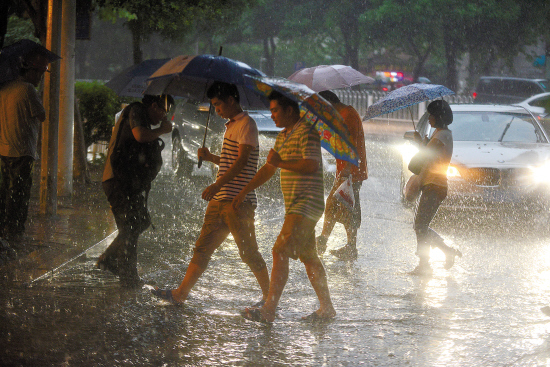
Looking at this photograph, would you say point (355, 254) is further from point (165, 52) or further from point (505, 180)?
point (165, 52)

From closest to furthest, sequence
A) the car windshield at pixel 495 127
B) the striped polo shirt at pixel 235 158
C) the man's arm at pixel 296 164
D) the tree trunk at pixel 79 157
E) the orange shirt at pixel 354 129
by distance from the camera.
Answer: the man's arm at pixel 296 164, the striped polo shirt at pixel 235 158, the orange shirt at pixel 354 129, the car windshield at pixel 495 127, the tree trunk at pixel 79 157

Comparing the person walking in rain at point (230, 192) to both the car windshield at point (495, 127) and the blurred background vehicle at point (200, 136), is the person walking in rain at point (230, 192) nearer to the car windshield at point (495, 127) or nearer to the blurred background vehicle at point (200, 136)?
the car windshield at point (495, 127)

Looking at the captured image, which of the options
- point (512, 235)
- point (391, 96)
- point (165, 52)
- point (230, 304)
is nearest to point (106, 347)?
point (230, 304)

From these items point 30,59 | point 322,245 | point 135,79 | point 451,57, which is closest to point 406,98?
point 322,245

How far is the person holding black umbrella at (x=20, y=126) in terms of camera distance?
6.84m

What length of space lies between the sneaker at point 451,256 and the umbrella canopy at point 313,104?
2271 millimetres

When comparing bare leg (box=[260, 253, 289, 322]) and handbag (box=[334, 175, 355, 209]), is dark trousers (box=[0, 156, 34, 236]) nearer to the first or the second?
handbag (box=[334, 175, 355, 209])

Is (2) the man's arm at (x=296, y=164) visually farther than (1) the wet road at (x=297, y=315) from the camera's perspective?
Yes

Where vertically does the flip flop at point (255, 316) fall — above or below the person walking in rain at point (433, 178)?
below

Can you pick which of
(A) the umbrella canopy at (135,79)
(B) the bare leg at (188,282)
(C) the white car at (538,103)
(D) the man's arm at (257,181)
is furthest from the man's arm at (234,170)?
(C) the white car at (538,103)

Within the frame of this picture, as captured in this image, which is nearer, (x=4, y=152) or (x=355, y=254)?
(x=4, y=152)

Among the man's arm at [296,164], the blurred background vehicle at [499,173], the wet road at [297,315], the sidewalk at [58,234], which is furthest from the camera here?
the blurred background vehicle at [499,173]

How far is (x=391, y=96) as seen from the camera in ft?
24.2

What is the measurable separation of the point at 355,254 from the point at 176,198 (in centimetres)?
408
